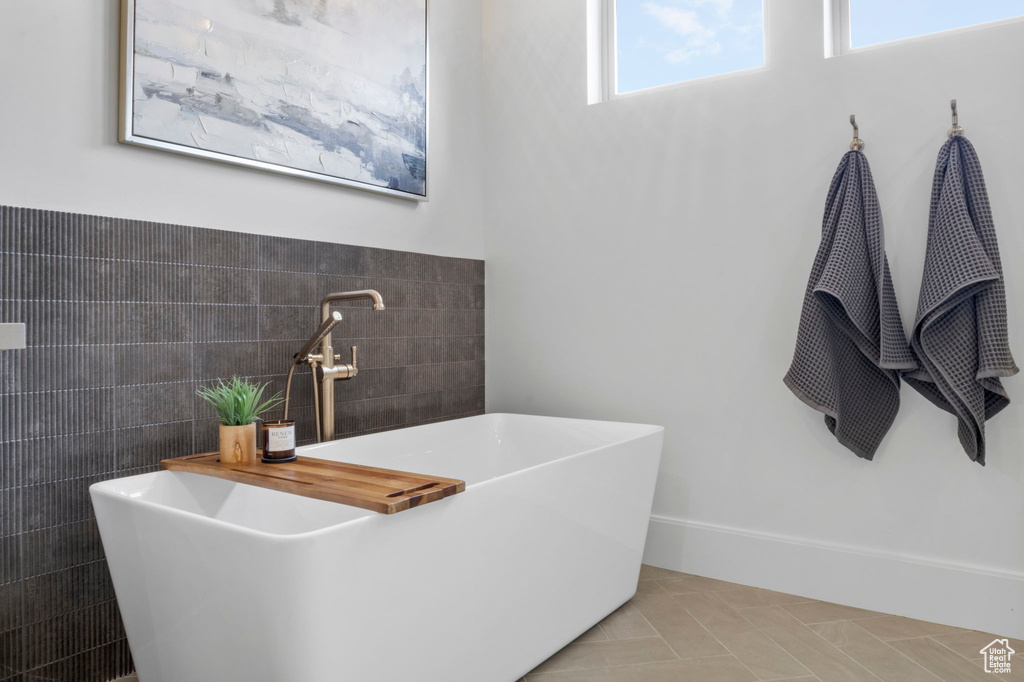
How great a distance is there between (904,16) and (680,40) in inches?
32.1

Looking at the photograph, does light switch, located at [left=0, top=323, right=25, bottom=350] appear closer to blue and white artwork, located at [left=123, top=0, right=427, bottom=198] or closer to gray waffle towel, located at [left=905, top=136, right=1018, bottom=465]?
blue and white artwork, located at [left=123, top=0, right=427, bottom=198]

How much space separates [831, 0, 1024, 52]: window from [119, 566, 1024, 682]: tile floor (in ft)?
6.40

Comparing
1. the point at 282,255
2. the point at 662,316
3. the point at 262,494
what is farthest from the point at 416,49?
the point at 262,494

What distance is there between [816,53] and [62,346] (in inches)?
99.3

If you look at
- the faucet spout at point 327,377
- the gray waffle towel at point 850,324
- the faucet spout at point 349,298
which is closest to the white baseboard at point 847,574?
the gray waffle towel at point 850,324

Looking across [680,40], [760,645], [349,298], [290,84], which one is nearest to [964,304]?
[760,645]

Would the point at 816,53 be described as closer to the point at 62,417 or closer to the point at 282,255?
the point at 282,255

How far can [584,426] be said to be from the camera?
8.64 ft

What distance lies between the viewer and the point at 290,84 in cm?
234

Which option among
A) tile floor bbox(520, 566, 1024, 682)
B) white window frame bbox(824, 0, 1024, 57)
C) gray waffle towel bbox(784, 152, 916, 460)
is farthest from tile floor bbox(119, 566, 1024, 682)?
white window frame bbox(824, 0, 1024, 57)

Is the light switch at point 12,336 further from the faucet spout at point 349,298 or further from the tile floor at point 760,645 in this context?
the tile floor at point 760,645

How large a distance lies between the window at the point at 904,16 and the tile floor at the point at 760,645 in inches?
76.8

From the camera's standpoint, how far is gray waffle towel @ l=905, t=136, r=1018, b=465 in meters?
2.03

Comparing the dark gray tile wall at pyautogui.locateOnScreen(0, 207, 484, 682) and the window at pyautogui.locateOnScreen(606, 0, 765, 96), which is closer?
the dark gray tile wall at pyautogui.locateOnScreen(0, 207, 484, 682)
